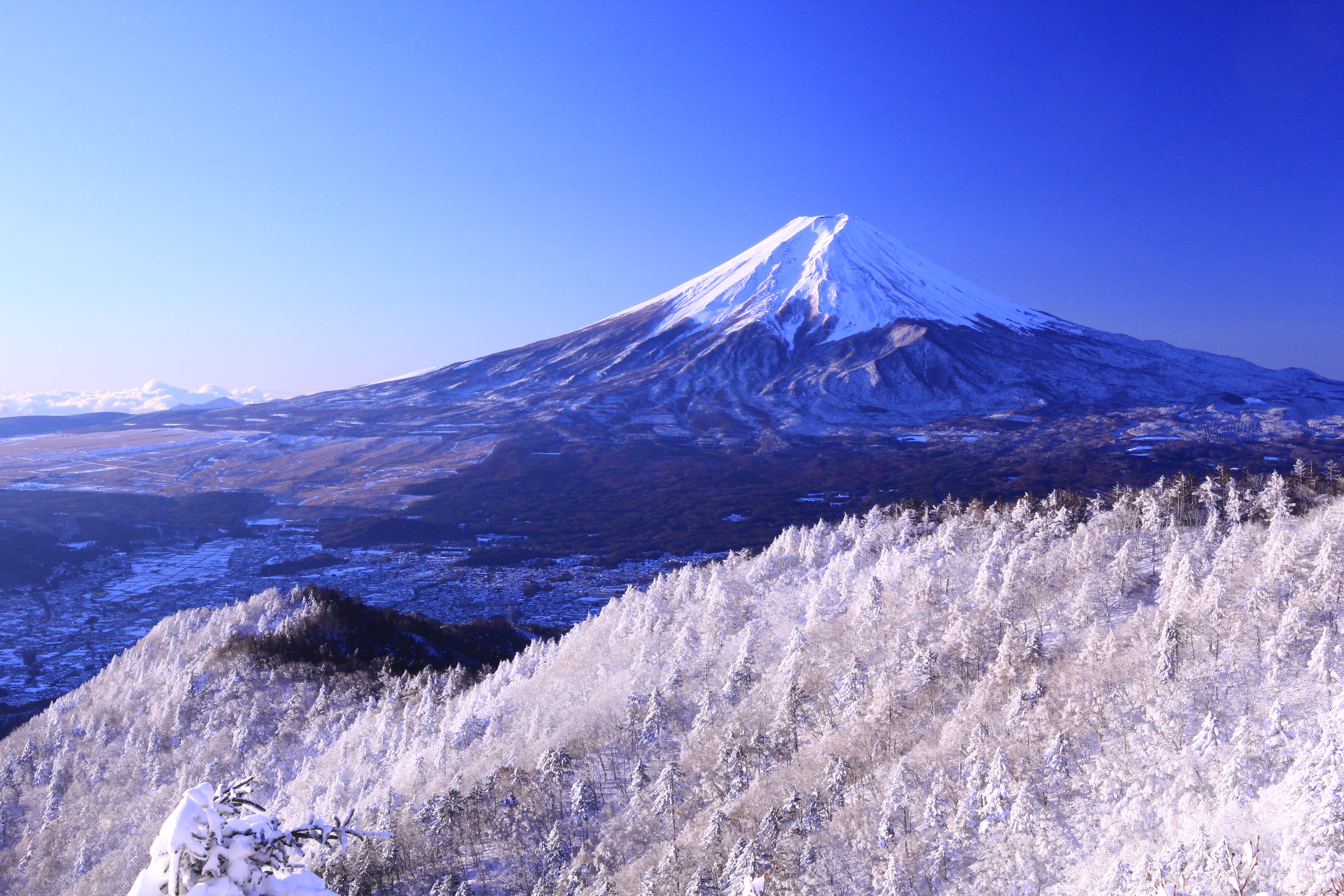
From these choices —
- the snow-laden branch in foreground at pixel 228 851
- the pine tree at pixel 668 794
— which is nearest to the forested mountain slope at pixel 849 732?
the pine tree at pixel 668 794

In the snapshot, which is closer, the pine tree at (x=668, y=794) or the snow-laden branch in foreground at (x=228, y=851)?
the snow-laden branch in foreground at (x=228, y=851)

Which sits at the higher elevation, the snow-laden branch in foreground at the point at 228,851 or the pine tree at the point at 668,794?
the snow-laden branch in foreground at the point at 228,851

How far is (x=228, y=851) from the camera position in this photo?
193 inches

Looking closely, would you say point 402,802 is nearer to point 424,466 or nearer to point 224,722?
point 224,722

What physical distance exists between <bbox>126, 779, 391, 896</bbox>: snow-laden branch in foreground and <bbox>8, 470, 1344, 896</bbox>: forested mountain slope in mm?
10307

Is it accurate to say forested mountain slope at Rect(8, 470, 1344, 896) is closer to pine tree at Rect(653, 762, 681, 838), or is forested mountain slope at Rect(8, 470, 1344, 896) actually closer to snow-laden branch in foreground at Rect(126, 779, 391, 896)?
pine tree at Rect(653, 762, 681, 838)

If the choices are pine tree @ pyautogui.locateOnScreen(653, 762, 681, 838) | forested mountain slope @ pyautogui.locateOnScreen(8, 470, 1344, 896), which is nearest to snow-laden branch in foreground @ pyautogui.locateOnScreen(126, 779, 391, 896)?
forested mountain slope @ pyautogui.locateOnScreen(8, 470, 1344, 896)

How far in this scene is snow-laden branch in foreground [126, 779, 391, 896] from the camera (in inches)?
183

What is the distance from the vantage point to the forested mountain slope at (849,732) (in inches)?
752

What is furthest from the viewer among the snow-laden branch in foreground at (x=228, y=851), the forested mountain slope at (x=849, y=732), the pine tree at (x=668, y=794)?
the pine tree at (x=668, y=794)

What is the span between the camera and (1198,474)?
413 feet

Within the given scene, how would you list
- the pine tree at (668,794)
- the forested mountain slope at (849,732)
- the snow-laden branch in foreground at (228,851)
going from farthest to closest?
the pine tree at (668,794)
the forested mountain slope at (849,732)
the snow-laden branch in foreground at (228,851)

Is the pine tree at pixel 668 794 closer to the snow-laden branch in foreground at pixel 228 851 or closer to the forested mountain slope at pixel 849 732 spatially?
the forested mountain slope at pixel 849 732

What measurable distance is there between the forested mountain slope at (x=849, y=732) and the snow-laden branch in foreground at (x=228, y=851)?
10.3 meters
